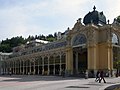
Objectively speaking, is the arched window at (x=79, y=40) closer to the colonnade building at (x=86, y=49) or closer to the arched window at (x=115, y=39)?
the colonnade building at (x=86, y=49)

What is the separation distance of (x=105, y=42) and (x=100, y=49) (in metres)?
2.41

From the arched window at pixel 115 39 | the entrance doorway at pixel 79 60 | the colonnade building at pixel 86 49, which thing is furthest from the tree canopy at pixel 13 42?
the arched window at pixel 115 39

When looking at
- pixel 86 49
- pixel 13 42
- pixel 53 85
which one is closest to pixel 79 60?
pixel 86 49

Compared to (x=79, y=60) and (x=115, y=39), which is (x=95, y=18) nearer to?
(x=115, y=39)

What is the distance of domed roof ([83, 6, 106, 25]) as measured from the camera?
2744 inches

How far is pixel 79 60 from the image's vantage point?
7388 cm

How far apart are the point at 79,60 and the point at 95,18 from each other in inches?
511

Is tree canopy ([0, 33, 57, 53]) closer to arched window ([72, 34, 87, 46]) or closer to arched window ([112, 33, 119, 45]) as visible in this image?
arched window ([72, 34, 87, 46])

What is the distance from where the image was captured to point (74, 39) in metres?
70.5

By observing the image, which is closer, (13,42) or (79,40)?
(79,40)

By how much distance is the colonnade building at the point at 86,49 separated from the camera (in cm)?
6291

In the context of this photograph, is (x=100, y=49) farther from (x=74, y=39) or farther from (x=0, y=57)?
(x=0, y=57)

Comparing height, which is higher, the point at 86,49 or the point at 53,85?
the point at 86,49

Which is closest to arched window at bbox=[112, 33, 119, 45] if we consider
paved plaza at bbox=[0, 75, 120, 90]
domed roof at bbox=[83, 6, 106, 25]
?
domed roof at bbox=[83, 6, 106, 25]
